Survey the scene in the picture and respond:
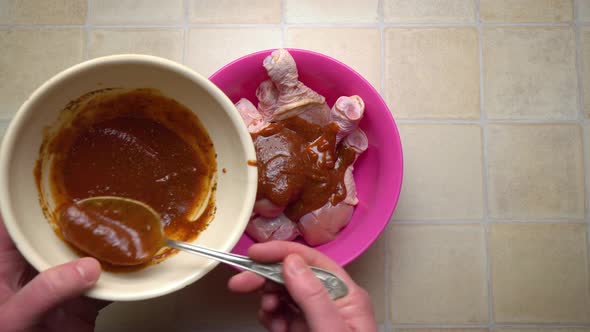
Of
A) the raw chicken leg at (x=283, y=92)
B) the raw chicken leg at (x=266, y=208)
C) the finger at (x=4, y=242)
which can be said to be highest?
the raw chicken leg at (x=283, y=92)

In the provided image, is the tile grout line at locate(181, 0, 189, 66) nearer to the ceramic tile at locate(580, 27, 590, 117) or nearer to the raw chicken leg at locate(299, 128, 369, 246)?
the raw chicken leg at locate(299, 128, 369, 246)

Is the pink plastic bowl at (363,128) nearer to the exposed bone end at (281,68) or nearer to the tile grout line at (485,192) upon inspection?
the exposed bone end at (281,68)

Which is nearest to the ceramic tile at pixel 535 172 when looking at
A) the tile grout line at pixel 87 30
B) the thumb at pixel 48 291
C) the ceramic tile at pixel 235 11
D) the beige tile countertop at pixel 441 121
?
the beige tile countertop at pixel 441 121

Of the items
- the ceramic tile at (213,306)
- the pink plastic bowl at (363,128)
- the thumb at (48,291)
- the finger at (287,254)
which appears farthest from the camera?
the ceramic tile at (213,306)

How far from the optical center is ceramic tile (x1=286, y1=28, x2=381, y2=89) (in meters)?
0.91

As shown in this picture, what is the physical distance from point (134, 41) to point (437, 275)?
0.83 meters

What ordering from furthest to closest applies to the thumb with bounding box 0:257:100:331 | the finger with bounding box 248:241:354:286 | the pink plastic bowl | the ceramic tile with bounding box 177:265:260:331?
1. the ceramic tile with bounding box 177:265:260:331
2. the pink plastic bowl
3. the finger with bounding box 248:241:354:286
4. the thumb with bounding box 0:257:100:331

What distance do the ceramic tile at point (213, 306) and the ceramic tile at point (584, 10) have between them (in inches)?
37.3

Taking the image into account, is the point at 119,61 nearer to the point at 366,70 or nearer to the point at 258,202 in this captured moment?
the point at 258,202

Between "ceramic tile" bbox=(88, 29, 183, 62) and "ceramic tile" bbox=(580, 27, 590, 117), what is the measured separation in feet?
2.93

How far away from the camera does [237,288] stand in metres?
0.69

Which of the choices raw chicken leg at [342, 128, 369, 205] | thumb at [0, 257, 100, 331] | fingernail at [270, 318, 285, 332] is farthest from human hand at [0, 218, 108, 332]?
raw chicken leg at [342, 128, 369, 205]

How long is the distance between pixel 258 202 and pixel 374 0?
→ 518 mm

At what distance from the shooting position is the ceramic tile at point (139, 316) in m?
0.88
